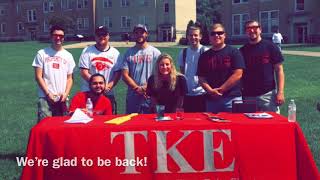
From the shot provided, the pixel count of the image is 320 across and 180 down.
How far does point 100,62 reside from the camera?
25.3ft

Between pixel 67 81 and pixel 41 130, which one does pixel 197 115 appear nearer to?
pixel 41 130

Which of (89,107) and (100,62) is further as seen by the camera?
(100,62)

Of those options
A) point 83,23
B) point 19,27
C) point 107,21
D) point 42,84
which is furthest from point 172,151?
point 19,27

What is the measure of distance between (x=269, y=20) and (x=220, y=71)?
53.3 meters

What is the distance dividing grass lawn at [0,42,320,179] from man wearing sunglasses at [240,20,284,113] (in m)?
1.31

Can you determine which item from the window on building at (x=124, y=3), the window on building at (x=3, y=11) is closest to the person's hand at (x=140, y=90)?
the window on building at (x=124, y=3)

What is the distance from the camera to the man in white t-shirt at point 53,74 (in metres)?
7.44

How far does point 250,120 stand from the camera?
5.68m

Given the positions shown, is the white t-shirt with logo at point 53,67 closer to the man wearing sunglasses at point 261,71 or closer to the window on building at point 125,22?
the man wearing sunglasses at point 261,71

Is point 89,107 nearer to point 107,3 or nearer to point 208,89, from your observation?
point 208,89

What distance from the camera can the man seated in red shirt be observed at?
703 cm

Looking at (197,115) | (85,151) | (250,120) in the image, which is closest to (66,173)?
(85,151)

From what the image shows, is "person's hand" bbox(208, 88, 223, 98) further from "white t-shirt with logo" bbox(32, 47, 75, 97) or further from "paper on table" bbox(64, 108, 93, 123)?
"white t-shirt with logo" bbox(32, 47, 75, 97)

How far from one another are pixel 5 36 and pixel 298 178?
94.8m
